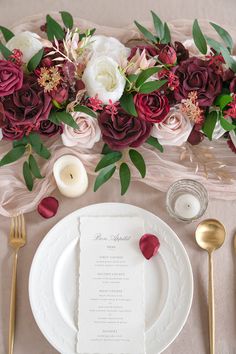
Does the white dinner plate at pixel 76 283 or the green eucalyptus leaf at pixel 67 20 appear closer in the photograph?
the white dinner plate at pixel 76 283

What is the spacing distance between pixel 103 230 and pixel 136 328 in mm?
223

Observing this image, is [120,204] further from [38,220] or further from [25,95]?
[25,95]

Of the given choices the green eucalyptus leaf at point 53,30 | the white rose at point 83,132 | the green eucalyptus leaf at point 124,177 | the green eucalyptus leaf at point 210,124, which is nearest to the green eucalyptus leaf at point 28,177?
the white rose at point 83,132

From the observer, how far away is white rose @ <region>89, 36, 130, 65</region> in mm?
963

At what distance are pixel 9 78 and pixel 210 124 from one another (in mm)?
455

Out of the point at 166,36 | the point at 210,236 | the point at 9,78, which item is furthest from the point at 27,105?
the point at 210,236

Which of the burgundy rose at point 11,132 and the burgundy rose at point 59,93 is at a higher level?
the burgundy rose at point 59,93

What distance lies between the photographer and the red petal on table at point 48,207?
38.9 inches

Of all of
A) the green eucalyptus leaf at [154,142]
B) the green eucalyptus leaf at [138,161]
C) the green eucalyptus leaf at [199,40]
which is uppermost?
the green eucalyptus leaf at [199,40]

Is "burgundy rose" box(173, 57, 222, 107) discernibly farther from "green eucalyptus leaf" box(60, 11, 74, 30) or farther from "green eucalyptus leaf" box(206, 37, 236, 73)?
"green eucalyptus leaf" box(60, 11, 74, 30)

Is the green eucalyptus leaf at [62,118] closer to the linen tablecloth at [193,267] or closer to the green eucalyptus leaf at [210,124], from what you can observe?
the linen tablecloth at [193,267]

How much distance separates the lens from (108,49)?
3.21 ft

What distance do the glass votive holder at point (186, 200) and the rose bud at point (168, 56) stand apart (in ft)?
0.89

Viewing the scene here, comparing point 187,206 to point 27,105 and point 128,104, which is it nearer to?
point 128,104
